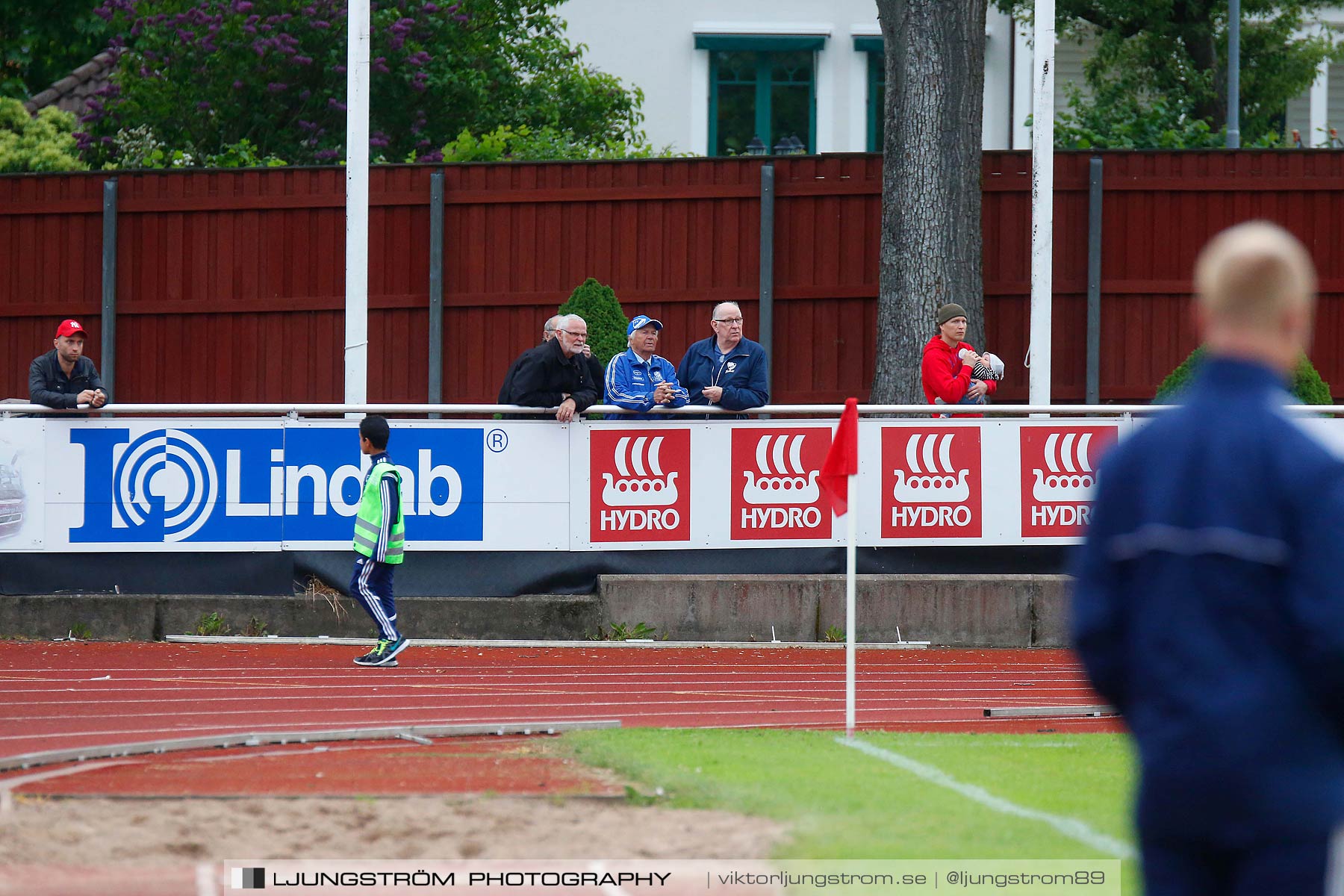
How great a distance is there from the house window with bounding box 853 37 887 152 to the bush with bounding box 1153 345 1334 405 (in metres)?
16.6

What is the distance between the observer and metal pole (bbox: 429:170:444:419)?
18359 mm

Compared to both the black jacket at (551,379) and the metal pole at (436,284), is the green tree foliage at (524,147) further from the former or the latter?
the black jacket at (551,379)

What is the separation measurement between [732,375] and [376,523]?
316 cm

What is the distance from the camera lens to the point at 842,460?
924 cm

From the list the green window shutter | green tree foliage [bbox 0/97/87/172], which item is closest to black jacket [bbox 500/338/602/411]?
green tree foliage [bbox 0/97/87/172]

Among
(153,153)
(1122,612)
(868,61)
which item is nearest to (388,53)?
(153,153)

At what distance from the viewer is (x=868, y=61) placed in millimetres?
31891

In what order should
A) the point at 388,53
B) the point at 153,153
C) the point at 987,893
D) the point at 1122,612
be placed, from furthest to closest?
the point at 388,53 → the point at 153,153 → the point at 987,893 → the point at 1122,612

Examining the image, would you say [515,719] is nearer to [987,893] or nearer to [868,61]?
[987,893]

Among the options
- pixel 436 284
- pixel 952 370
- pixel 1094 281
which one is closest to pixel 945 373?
pixel 952 370

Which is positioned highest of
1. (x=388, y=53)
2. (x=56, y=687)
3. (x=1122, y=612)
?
(x=388, y=53)

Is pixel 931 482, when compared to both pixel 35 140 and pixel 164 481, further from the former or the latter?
pixel 35 140

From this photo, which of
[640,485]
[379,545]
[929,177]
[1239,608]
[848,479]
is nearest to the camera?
[1239,608]

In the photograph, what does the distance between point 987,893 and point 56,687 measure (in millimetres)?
7616
